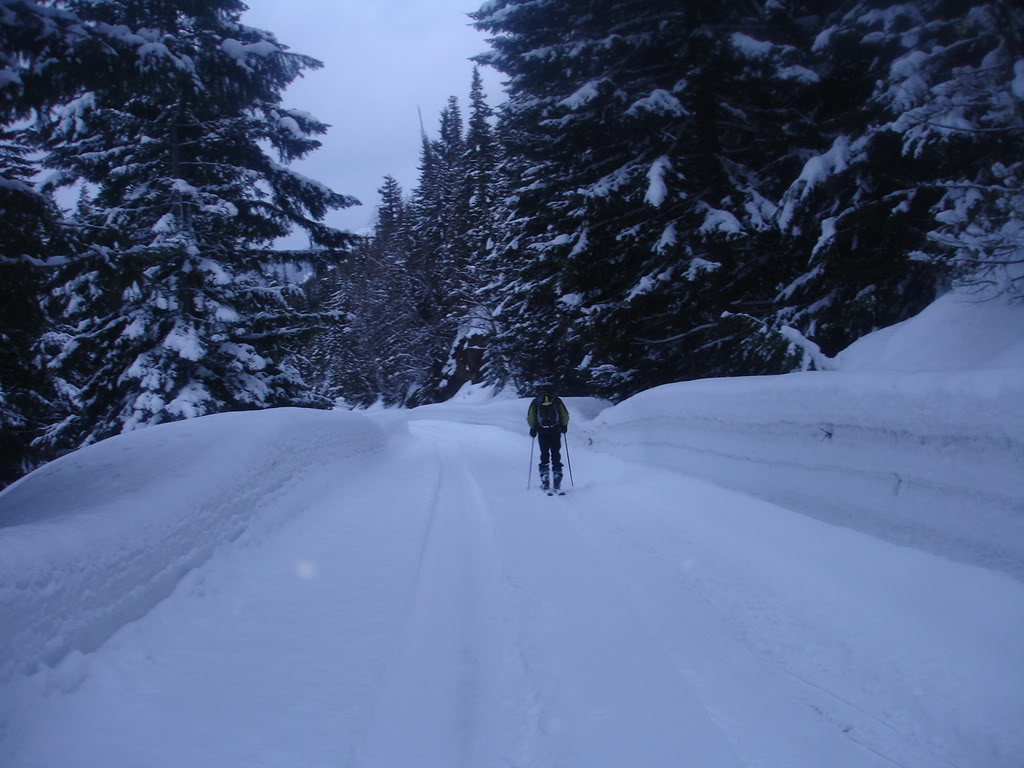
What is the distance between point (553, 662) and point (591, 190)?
35.1 feet

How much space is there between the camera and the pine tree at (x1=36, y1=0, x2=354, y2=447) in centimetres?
1130

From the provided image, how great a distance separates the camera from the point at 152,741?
2.77 meters

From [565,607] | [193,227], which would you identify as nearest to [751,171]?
[565,607]

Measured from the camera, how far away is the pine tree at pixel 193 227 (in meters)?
11.3

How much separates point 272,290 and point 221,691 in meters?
11.6

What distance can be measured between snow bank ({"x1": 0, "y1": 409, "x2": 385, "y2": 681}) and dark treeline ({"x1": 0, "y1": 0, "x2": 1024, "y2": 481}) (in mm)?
2047

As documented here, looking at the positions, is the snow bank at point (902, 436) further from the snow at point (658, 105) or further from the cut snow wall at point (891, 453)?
the snow at point (658, 105)

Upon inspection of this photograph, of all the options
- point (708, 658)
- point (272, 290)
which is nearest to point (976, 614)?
point (708, 658)

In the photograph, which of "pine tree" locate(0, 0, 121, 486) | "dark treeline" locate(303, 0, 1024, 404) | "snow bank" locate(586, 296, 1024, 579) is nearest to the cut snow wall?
"snow bank" locate(586, 296, 1024, 579)

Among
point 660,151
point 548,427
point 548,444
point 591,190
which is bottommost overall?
point 548,444

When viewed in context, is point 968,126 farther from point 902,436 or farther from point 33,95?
point 33,95

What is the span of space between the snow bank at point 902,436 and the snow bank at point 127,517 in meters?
6.20

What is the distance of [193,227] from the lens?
12.5 m

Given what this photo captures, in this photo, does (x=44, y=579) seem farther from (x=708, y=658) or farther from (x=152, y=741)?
(x=708, y=658)
